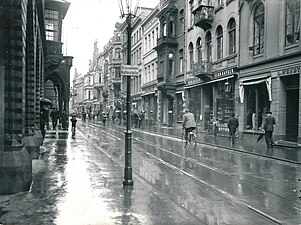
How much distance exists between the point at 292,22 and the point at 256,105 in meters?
5.49

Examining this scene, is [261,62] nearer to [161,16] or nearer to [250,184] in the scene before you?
[250,184]

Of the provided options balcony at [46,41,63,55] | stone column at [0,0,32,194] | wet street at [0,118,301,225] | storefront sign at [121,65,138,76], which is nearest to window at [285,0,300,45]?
wet street at [0,118,301,225]

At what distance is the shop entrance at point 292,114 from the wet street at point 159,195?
21.4 ft

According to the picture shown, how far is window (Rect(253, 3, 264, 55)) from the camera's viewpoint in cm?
2038

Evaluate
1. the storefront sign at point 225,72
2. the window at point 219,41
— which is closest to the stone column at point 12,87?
the storefront sign at point 225,72

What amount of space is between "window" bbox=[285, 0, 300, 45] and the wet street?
821 centimetres

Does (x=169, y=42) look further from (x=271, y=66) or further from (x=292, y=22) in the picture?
(x=292, y=22)

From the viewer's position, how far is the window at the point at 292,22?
56.2ft

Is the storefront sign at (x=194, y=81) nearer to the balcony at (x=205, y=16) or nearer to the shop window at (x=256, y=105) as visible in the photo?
the balcony at (x=205, y=16)

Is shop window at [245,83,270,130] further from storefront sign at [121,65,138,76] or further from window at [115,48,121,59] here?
window at [115,48,121,59]

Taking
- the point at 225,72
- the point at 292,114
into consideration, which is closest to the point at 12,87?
the point at 292,114

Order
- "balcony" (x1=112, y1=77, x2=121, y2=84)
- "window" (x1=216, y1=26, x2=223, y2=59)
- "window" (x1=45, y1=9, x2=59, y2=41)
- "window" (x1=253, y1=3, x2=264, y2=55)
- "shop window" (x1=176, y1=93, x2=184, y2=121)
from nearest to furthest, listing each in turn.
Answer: "window" (x1=253, y1=3, x2=264, y2=55) → "window" (x1=216, y1=26, x2=223, y2=59) → "window" (x1=45, y1=9, x2=59, y2=41) → "shop window" (x1=176, y1=93, x2=184, y2=121) → "balcony" (x1=112, y1=77, x2=121, y2=84)

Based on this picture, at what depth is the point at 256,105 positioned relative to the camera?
2120cm

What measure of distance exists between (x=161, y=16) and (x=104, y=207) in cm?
3357
